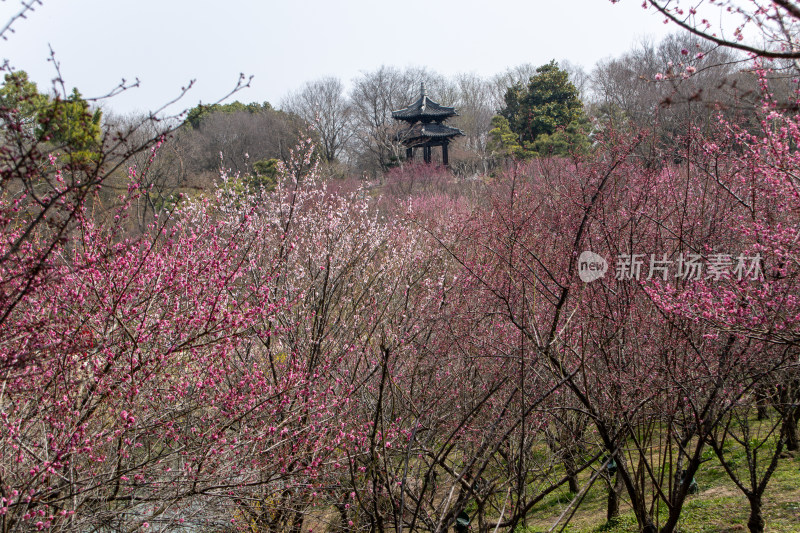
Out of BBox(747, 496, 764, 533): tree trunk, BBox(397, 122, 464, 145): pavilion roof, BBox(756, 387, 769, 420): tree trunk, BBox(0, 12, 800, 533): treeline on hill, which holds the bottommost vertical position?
BBox(747, 496, 764, 533): tree trunk

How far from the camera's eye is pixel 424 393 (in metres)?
5.46

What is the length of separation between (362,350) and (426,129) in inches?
1064

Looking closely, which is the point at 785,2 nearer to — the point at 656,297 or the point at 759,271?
the point at 656,297

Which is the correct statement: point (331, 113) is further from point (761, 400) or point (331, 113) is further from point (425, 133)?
point (761, 400)

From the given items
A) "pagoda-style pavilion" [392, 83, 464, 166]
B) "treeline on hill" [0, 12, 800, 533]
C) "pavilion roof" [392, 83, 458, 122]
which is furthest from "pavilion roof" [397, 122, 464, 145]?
"treeline on hill" [0, 12, 800, 533]

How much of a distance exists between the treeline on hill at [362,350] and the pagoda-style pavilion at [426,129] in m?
23.3

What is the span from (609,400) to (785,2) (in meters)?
3.96

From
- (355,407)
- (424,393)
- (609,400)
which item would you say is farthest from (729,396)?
(355,407)

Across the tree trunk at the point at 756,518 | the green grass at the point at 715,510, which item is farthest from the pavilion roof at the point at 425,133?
the tree trunk at the point at 756,518

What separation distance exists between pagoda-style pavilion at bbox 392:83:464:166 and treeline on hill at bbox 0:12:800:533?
23254 mm

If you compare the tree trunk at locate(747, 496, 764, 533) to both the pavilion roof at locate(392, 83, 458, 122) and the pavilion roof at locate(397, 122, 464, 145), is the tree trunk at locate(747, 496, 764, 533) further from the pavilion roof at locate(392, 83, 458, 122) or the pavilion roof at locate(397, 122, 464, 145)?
the pavilion roof at locate(392, 83, 458, 122)

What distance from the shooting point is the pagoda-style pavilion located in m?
31.6

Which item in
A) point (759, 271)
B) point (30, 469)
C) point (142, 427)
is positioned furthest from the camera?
point (759, 271)

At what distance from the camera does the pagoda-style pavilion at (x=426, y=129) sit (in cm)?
3161
